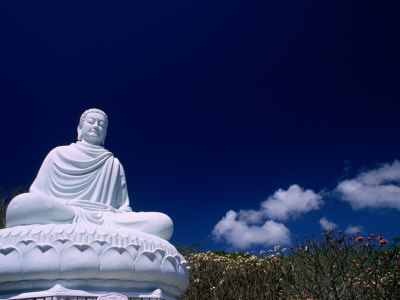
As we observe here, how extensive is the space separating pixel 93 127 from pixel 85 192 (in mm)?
1369

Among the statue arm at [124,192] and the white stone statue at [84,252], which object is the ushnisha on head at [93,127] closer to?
the statue arm at [124,192]

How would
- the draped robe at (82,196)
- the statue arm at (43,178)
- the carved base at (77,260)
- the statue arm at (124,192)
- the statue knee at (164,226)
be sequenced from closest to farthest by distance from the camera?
the carved base at (77,260)
the draped robe at (82,196)
the statue knee at (164,226)
the statue arm at (43,178)
the statue arm at (124,192)

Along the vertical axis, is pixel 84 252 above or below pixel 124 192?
below

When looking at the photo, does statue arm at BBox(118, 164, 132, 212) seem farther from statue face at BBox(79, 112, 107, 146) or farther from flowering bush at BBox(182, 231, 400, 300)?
flowering bush at BBox(182, 231, 400, 300)

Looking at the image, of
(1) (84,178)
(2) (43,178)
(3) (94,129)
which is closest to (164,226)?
(1) (84,178)

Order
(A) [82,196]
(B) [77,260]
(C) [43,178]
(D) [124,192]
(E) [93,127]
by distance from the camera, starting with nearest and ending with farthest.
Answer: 1. (B) [77,260]
2. (A) [82,196]
3. (C) [43,178]
4. (D) [124,192]
5. (E) [93,127]

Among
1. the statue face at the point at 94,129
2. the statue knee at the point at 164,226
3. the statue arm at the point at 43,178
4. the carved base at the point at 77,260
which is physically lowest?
the carved base at the point at 77,260

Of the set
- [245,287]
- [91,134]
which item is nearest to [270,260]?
[245,287]

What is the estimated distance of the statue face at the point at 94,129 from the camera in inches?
268

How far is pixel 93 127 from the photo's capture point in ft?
22.3

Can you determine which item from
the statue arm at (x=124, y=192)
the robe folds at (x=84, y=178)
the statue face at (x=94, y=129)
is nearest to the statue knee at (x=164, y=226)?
the robe folds at (x=84, y=178)

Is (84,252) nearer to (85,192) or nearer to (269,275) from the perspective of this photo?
(85,192)

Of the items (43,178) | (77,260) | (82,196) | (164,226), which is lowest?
(77,260)

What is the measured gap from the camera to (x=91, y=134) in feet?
22.2
